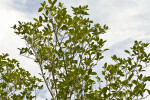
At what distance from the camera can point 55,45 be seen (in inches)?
161

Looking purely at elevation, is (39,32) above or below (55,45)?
above

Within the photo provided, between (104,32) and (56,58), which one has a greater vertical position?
(104,32)

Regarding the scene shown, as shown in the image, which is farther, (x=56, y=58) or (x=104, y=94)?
(x=56, y=58)

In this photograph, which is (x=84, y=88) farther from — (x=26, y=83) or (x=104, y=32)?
(x=26, y=83)

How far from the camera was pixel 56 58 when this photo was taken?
13.6 ft

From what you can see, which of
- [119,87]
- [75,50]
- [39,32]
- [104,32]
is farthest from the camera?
[39,32]

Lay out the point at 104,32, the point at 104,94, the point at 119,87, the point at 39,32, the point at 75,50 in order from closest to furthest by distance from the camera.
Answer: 1. the point at 104,94
2. the point at 119,87
3. the point at 75,50
4. the point at 104,32
5. the point at 39,32

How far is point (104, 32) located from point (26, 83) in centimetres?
294

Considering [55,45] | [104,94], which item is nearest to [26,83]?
[55,45]

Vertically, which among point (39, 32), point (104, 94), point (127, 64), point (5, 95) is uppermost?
point (39, 32)

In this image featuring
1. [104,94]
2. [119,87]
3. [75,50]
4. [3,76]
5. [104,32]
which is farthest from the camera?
[3,76]

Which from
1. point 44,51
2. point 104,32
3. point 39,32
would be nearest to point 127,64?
point 104,32

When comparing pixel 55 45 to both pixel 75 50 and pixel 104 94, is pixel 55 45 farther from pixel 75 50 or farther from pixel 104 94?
pixel 104 94

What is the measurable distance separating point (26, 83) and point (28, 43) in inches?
61.4
